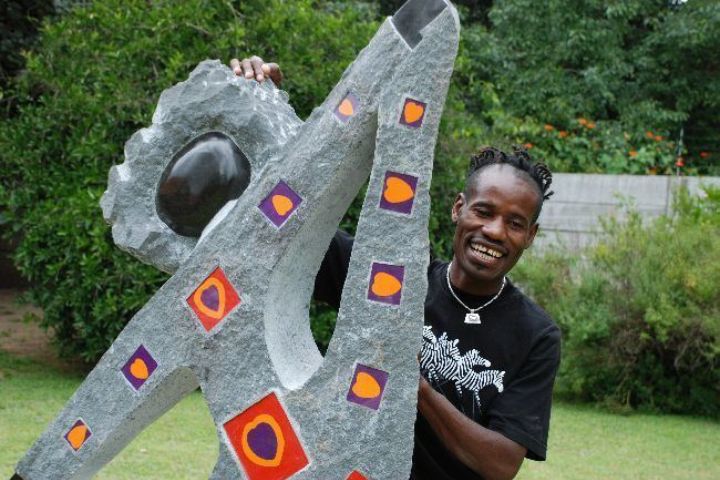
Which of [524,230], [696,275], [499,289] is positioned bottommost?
[696,275]

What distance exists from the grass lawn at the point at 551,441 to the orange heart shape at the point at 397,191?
2942mm

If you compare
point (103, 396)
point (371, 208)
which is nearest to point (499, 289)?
point (371, 208)

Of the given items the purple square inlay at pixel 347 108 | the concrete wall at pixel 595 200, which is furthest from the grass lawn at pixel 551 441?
the purple square inlay at pixel 347 108

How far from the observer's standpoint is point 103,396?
2768 millimetres

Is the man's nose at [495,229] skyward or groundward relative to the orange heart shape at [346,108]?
groundward

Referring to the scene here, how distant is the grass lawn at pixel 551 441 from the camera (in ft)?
17.2

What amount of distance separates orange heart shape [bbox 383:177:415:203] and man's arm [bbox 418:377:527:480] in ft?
1.41

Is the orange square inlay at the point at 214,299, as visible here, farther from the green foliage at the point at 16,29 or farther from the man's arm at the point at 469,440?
the green foliage at the point at 16,29

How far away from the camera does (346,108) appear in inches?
102

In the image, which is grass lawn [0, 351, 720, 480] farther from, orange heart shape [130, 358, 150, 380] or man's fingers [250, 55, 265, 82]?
man's fingers [250, 55, 265, 82]

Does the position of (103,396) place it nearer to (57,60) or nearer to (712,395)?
(57,60)

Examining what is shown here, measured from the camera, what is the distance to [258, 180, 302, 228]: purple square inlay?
2627 mm

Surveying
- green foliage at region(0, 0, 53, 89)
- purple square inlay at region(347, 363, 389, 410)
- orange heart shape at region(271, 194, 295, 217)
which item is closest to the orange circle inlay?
orange heart shape at region(271, 194, 295, 217)

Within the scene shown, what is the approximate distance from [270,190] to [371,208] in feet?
1.03
